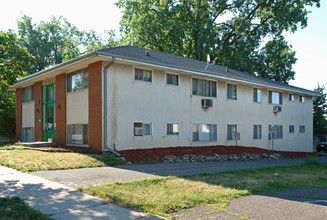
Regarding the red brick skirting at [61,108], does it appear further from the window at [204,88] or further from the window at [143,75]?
the window at [204,88]

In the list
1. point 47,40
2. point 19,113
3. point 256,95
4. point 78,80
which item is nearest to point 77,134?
point 78,80

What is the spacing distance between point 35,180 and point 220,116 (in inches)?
533

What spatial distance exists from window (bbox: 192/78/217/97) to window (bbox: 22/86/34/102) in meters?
10.9

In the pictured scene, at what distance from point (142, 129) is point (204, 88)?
5.46 metres

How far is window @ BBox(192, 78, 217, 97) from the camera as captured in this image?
1808cm

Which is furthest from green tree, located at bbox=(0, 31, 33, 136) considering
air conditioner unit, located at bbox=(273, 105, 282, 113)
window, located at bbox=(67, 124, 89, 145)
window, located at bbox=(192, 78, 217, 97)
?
air conditioner unit, located at bbox=(273, 105, 282, 113)

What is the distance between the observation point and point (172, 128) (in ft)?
54.7

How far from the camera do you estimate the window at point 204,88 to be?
18080 millimetres

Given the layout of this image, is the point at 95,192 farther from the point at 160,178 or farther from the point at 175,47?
the point at 175,47

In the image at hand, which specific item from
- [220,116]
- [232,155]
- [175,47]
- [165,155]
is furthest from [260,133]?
[175,47]

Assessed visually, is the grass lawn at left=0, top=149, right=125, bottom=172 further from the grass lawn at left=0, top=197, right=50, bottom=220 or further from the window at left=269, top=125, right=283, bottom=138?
the window at left=269, top=125, right=283, bottom=138

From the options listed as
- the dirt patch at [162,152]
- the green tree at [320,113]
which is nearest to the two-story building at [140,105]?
the dirt patch at [162,152]

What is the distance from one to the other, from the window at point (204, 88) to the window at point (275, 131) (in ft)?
22.7

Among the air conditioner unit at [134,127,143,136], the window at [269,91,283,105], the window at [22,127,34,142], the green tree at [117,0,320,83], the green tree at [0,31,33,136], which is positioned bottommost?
the window at [22,127,34,142]
